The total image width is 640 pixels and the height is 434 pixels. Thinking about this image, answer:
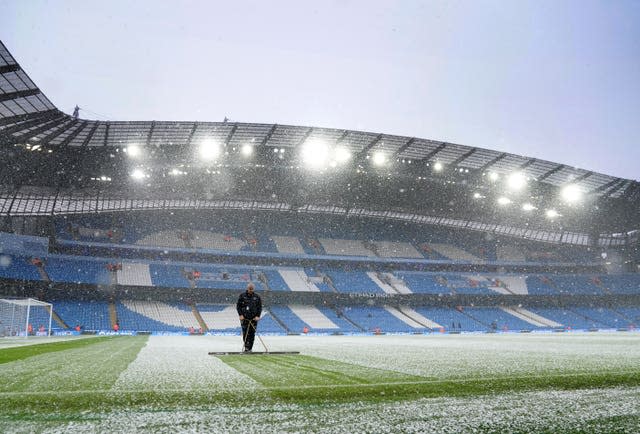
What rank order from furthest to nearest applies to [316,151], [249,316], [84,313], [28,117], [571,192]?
1. [571,192]
2. [84,313]
3. [316,151]
4. [28,117]
5. [249,316]

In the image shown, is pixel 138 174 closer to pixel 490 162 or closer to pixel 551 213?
pixel 490 162

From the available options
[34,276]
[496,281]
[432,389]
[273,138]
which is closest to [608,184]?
[496,281]

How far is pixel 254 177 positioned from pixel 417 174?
51.0 feet

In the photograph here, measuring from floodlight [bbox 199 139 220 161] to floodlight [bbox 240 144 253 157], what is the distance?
1981mm

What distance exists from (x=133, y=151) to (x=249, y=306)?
28893 millimetres

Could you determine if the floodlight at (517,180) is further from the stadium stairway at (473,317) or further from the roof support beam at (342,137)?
the roof support beam at (342,137)

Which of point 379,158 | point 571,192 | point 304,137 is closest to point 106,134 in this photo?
→ point 304,137

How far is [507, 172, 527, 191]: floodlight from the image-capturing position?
129 feet

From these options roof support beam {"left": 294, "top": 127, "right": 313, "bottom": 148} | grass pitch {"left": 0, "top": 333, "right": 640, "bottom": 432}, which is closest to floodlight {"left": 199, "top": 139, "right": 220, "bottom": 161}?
roof support beam {"left": 294, "top": 127, "right": 313, "bottom": 148}

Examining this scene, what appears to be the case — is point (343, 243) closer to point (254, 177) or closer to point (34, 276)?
point (254, 177)

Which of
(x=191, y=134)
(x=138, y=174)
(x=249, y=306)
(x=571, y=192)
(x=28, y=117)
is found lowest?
(x=249, y=306)

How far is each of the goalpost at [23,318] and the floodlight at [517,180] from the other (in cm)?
3797

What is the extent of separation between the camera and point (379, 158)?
36.4m

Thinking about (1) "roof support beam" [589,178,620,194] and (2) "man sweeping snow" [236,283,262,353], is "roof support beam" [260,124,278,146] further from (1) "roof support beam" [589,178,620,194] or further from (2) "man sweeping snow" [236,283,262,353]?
(1) "roof support beam" [589,178,620,194]
